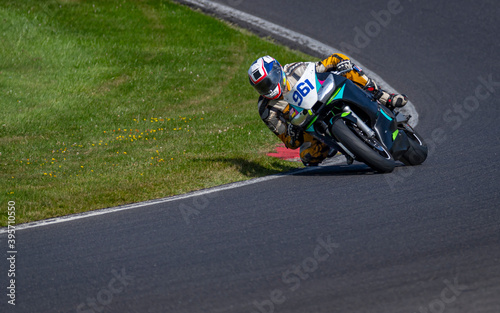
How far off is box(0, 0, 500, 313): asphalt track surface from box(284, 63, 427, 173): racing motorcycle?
32 centimetres

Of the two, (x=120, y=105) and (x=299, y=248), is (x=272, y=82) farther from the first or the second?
(x=120, y=105)

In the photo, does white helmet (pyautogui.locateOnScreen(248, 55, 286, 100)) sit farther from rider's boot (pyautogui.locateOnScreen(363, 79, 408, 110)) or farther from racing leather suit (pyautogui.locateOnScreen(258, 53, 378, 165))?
rider's boot (pyautogui.locateOnScreen(363, 79, 408, 110))

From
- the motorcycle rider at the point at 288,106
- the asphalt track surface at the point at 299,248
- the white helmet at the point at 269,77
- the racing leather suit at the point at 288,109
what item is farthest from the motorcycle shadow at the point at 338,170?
the white helmet at the point at 269,77

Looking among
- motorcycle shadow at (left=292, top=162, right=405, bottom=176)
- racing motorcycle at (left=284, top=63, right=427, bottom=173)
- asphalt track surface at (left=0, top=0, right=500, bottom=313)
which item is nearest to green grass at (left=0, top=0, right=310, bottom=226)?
motorcycle shadow at (left=292, top=162, right=405, bottom=176)

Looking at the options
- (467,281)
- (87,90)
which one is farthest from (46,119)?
(467,281)

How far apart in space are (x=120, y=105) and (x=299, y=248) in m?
8.82

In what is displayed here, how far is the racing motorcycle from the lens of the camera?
6.88m

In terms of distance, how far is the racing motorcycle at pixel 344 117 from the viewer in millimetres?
6879

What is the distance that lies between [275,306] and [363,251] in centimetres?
102

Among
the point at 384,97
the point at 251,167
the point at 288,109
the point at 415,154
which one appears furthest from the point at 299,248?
the point at 251,167

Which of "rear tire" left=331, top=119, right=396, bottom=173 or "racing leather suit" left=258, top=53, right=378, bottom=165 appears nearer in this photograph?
"rear tire" left=331, top=119, right=396, bottom=173

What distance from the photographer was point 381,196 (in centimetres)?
623

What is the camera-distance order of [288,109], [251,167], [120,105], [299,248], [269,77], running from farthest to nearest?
[120,105]
[251,167]
[288,109]
[269,77]
[299,248]

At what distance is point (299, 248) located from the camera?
505 cm
